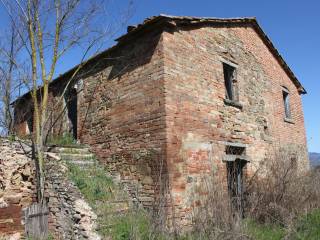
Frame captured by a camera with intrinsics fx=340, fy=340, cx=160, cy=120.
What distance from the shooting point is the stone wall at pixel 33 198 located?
6.84 meters

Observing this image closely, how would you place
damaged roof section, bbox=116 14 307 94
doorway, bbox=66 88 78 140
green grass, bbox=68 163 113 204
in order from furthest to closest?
doorway, bbox=66 88 78 140
damaged roof section, bbox=116 14 307 94
green grass, bbox=68 163 113 204

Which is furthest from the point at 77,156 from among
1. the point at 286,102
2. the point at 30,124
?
the point at 286,102

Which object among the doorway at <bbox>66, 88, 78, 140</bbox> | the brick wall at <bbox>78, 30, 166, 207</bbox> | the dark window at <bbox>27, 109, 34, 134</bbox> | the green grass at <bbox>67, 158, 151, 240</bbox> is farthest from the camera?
the dark window at <bbox>27, 109, 34, 134</bbox>

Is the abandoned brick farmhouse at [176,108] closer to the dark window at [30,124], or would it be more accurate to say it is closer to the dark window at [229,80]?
the dark window at [229,80]

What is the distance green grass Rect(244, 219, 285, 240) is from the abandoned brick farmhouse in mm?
1436

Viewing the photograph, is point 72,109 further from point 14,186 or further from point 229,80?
point 229,80

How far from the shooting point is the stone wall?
6.84m

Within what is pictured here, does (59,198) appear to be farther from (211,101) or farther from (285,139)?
(285,139)

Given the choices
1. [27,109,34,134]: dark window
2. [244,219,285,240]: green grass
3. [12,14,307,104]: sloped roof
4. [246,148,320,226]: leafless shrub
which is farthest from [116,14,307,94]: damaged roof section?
[27,109,34,134]: dark window

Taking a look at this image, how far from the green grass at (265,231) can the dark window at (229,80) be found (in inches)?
163

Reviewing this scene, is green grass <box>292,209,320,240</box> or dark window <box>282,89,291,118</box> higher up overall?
dark window <box>282,89,291,118</box>

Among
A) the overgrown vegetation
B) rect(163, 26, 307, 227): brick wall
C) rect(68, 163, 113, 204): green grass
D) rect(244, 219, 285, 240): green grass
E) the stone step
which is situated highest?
rect(163, 26, 307, 227): brick wall

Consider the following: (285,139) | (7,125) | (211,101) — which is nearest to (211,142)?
(211,101)

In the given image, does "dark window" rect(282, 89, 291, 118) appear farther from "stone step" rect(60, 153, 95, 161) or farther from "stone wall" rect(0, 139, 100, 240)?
"stone wall" rect(0, 139, 100, 240)
